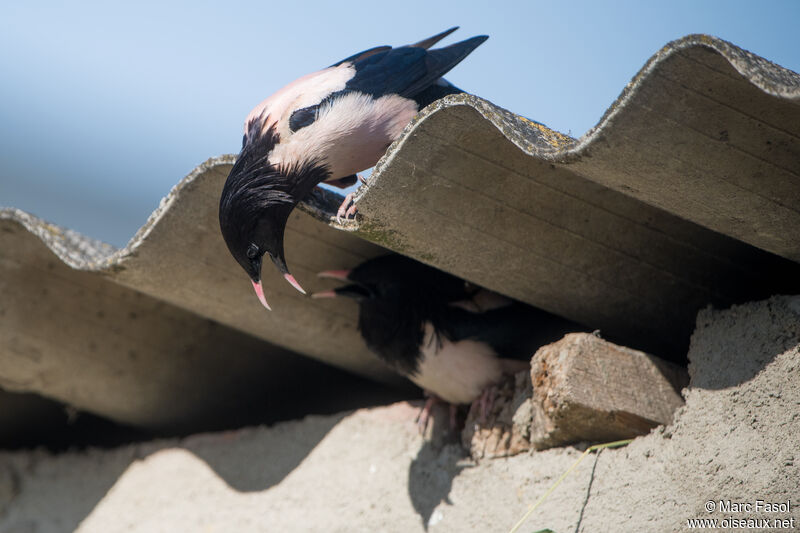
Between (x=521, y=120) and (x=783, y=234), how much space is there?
1.59 ft

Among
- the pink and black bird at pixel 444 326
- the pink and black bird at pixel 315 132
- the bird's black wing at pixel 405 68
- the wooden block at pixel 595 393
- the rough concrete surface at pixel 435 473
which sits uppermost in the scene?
the bird's black wing at pixel 405 68

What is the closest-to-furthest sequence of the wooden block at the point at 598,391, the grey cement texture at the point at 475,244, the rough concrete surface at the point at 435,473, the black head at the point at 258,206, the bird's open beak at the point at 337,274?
the grey cement texture at the point at 475,244
the rough concrete surface at the point at 435,473
the wooden block at the point at 598,391
the black head at the point at 258,206
the bird's open beak at the point at 337,274

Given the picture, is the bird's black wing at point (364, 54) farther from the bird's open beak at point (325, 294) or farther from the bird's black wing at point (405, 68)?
the bird's open beak at point (325, 294)

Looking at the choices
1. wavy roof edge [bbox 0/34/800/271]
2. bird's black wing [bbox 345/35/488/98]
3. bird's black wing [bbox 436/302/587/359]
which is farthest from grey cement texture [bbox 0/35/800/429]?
bird's black wing [bbox 345/35/488/98]

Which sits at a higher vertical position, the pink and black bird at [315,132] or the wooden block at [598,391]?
the pink and black bird at [315,132]

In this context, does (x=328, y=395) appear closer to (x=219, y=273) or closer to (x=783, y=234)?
(x=219, y=273)

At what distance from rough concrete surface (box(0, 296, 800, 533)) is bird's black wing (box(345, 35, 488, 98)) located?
2.84 feet

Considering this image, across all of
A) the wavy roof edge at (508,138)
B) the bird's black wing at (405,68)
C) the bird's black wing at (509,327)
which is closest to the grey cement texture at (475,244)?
the wavy roof edge at (508,138)

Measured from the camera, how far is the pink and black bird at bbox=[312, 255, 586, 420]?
208cm

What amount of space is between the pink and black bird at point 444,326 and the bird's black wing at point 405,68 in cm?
45

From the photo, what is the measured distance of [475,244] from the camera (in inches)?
67.3

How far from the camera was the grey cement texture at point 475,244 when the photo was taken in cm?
125

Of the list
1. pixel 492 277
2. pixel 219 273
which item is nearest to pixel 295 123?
pixel 219 273

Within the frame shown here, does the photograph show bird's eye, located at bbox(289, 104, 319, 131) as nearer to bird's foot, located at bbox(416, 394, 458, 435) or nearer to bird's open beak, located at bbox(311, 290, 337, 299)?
bird's open beak, located at bbox(311, 290, 337, 299)
